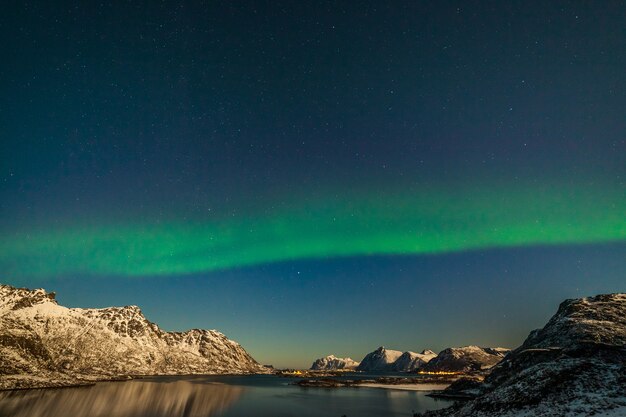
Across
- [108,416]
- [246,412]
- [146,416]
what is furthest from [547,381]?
[108,416]

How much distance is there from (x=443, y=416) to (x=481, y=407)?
860 centimetres

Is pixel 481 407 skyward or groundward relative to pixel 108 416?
skyward

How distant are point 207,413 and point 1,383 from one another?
9387 cm

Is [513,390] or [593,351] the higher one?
[593,351]

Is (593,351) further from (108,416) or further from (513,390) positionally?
(108,416)

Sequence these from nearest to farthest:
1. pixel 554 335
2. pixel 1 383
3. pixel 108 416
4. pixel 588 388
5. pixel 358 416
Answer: pixel 588 388 → pixel 108 416 → pixel 358 416 → pixel 554 335 → pixel 1 383

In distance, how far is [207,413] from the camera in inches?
2783

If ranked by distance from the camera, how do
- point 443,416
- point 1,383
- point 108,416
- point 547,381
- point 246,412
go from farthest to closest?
point 1,383
point 246,412
point 108,416
point 443,416
point 547,381

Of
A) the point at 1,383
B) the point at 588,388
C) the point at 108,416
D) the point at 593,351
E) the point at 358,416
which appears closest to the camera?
the point at 588,388

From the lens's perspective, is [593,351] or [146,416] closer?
[593,351]

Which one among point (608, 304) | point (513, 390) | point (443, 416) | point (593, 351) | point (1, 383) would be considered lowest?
point (1, 383)

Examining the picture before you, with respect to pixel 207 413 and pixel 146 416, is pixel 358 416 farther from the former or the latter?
pixel 146 416

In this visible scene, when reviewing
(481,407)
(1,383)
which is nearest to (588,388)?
(481,407)

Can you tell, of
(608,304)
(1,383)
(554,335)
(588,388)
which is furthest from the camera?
(1,383)
